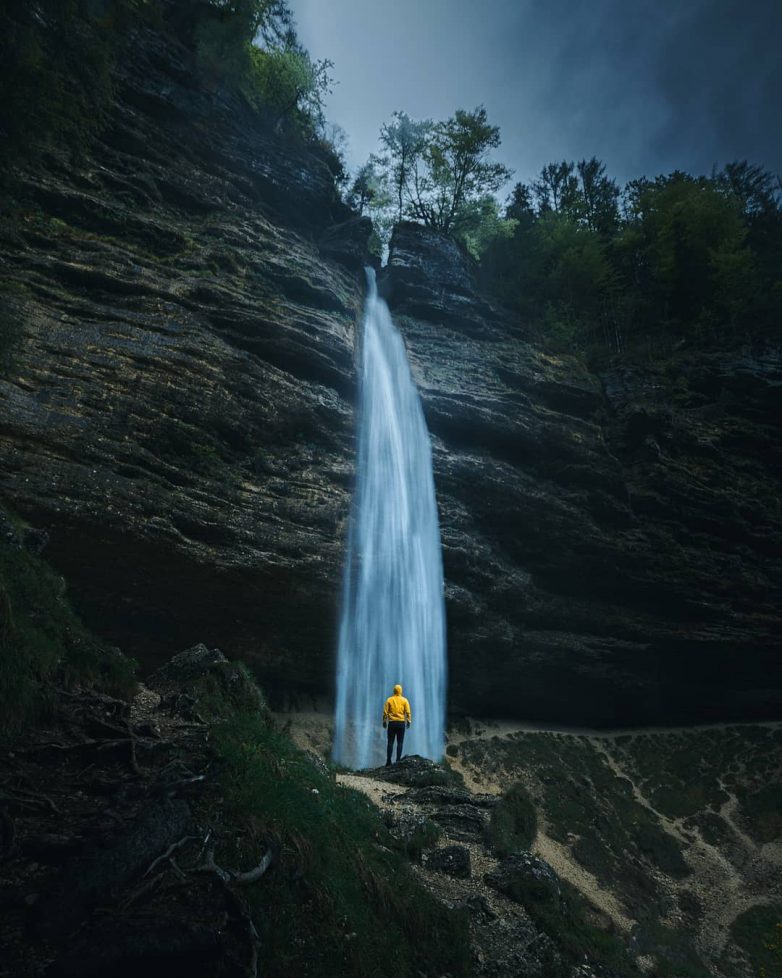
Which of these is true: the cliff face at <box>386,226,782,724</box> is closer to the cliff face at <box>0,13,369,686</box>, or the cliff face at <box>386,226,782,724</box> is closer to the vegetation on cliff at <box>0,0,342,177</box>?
the cliff face at <box>0,13,369,686</box>

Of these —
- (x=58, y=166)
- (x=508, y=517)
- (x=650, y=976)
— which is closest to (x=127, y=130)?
(x=58, y=166)

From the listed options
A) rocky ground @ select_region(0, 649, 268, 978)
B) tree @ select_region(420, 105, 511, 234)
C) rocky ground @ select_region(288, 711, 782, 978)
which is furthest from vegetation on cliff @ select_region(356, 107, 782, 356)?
rocky ground @ select_region(0, 649, 268, 978)

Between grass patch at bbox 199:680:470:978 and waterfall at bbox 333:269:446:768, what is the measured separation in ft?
29.3

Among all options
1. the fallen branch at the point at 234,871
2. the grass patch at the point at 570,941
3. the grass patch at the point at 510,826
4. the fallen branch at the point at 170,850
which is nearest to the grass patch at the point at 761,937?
the grass patch at the point at 510,826

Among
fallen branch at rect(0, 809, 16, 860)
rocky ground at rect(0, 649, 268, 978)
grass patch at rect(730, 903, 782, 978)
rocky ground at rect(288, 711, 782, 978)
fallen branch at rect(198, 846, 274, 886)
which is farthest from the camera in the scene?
grass patch at rect(730, 903, 782, 978)

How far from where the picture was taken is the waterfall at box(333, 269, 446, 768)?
15.5 m

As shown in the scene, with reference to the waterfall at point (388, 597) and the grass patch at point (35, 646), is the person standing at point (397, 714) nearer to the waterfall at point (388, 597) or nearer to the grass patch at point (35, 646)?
the waterfall at point (388, 597)

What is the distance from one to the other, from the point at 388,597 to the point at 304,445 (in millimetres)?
5372

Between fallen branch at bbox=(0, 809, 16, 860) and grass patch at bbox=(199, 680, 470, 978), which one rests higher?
fallen branch at bbox=(0, 809, 16, 860)

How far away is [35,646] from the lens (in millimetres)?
6438

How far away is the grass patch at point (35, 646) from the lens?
5.52 metres

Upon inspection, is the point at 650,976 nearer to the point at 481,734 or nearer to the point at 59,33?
the point at 481,734

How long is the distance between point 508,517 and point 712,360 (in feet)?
45.8

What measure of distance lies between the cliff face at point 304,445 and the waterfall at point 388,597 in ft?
2.32
